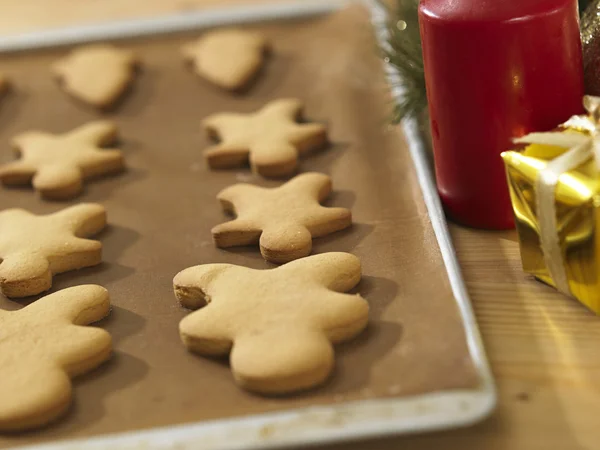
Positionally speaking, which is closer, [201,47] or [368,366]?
[368,366]

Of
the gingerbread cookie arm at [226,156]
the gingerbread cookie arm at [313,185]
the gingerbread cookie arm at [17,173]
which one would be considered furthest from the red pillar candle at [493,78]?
the gingerbread cookie arm at [17,173]

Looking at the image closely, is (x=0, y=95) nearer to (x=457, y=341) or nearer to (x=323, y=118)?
(x=323, y=118)

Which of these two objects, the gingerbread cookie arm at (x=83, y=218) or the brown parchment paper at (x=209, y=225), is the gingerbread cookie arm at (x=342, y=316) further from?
the gingerbread cookie arm at (x=83, y=218)

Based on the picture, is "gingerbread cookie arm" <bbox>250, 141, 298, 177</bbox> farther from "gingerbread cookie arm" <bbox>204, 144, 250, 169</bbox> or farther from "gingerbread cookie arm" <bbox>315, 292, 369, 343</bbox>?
"gingerbread cookie arm" <bbox>315, 292, 369, 343</bbox>

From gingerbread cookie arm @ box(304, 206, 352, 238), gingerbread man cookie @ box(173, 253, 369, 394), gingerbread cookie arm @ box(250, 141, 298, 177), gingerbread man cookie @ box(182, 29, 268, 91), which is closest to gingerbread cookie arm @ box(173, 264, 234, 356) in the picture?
gingerbread man cookie @ box(173, 253, 369, 394)

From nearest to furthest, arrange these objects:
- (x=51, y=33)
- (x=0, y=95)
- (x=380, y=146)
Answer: (x=380, y=146) < (x=0, y=95) < (x=51, y=33)

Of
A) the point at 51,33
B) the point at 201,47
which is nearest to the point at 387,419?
the point at 201,47

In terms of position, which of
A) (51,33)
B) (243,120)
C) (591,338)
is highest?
(51,33)

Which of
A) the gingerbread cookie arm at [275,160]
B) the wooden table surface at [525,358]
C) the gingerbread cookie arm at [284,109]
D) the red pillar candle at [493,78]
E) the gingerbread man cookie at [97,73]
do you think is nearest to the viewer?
the wooden table surface at [525,358]
